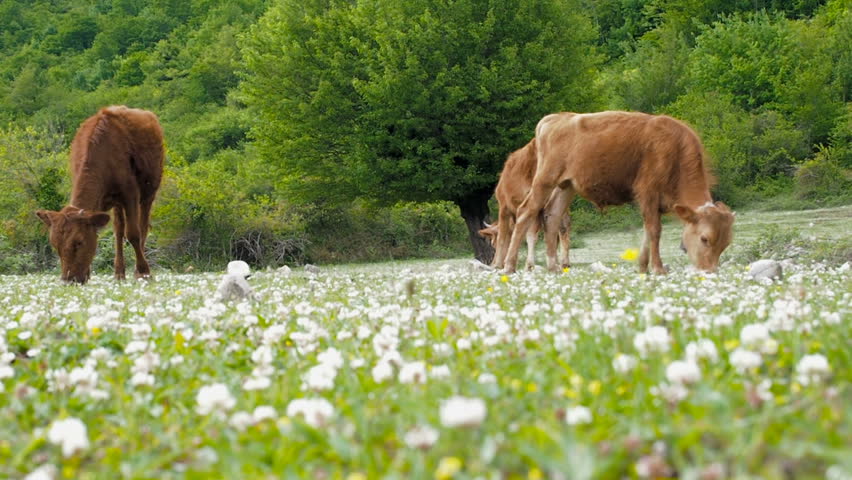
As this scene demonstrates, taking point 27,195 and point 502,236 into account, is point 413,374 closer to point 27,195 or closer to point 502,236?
point 502,236

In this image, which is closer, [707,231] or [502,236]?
[707,231]

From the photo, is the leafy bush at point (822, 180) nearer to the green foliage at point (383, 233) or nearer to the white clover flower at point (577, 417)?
the green foliage at point (383, 233)

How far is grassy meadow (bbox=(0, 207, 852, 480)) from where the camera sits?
1.77 meters

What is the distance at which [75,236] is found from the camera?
12.0 meters

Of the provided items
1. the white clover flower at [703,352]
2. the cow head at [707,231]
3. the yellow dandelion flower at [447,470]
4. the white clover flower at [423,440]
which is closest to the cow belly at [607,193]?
the cow head at [707,231]

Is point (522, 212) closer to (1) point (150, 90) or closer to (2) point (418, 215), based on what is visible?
(2) point (418, 215)

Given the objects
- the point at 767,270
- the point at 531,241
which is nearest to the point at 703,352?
the point at 767,270

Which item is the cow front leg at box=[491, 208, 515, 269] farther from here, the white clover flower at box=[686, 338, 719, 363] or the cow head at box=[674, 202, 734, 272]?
the white clover flower at box=[686, 338, 719, 363]

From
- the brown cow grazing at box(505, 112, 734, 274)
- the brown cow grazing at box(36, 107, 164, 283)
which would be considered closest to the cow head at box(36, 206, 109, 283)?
the brown cow grazing at box(36, 107, 164, 283)

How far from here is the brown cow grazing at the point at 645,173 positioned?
10250 mm

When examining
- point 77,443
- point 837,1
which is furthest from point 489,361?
point 837,1

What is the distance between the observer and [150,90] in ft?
246

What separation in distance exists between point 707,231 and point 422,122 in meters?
11.5

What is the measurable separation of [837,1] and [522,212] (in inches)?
2215
